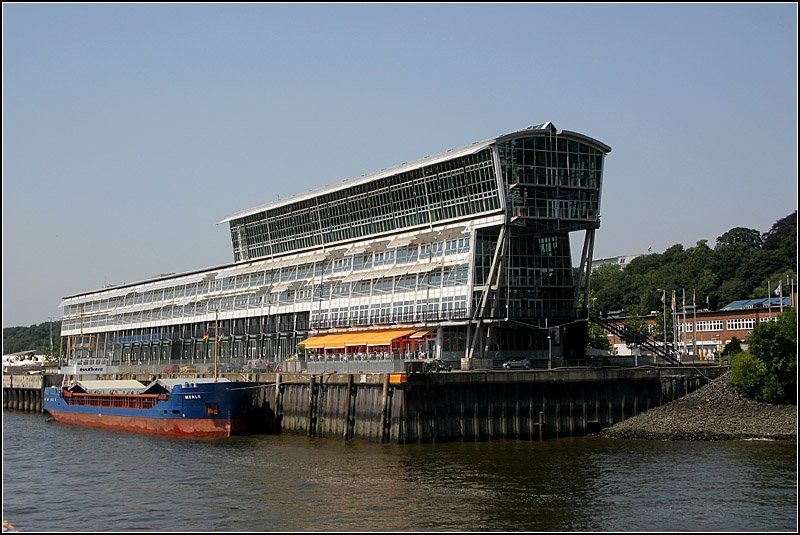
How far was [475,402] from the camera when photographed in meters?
83.1

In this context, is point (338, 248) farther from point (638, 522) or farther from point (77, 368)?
point (638, 522)

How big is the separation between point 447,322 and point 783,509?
53.5 meters

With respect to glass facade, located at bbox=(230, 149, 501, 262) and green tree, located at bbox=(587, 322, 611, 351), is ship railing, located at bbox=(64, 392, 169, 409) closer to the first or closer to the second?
glass facade, located at bbox=(230, 149, 501, 262)

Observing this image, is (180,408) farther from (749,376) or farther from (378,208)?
(749,376)

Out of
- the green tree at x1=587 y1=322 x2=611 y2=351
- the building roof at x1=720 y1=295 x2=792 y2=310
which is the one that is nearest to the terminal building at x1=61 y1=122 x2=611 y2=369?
the green tree at x1=587 y1=322 x2=611 y2=351

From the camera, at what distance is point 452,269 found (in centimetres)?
10600

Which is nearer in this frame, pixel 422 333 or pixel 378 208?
pixel 422 333

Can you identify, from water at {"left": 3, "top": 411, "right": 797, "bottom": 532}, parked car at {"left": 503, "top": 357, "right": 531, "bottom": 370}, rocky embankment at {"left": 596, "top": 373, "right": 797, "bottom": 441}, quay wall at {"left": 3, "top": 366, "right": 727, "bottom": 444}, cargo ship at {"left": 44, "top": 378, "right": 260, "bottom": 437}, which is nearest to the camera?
water at {"left": 3, "top": 411, "right": 797, "bottom": 532}

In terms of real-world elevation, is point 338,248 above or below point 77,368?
above

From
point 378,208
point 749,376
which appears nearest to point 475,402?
point 749,376

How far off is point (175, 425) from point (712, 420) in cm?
4956

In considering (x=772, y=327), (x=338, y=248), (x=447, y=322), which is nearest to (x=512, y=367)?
(x=447, y=322)

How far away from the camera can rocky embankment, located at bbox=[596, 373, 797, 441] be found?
81062 mm

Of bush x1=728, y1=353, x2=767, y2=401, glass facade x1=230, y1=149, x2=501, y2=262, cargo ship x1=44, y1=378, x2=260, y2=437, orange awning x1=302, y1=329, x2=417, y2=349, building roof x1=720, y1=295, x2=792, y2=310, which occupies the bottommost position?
cargo ship x1=44, y1=378, x2=260, y2=437
